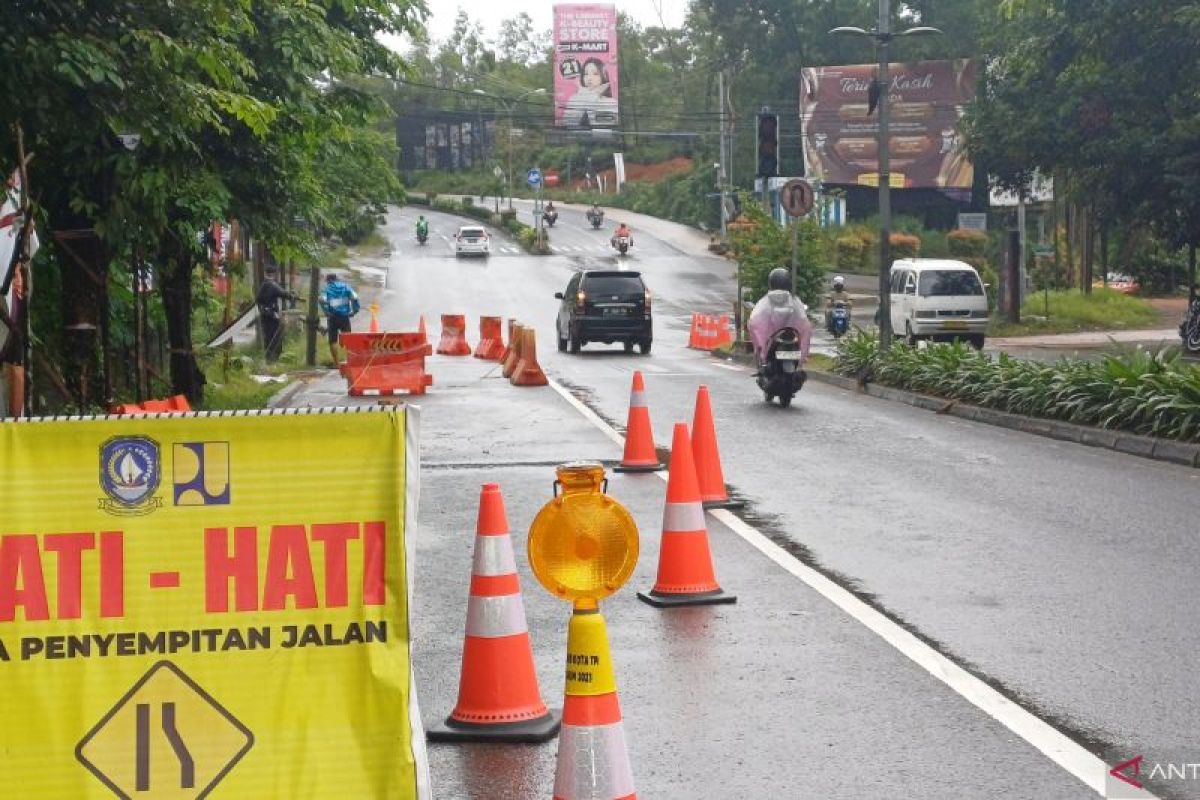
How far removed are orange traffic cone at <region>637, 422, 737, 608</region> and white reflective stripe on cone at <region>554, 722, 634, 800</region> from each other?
4127 mm

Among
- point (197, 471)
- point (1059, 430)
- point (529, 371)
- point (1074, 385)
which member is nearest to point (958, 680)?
point (197, 471)

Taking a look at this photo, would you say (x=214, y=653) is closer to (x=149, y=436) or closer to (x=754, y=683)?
(x=149, y=436)

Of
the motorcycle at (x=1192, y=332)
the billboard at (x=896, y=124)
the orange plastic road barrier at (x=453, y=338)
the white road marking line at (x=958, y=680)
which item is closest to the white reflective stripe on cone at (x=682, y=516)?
the white road marking line at (x=958, y=680)

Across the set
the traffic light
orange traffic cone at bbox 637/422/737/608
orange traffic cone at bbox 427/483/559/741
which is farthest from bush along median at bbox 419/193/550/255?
orange traffic cone at bbox 427/483/559/741

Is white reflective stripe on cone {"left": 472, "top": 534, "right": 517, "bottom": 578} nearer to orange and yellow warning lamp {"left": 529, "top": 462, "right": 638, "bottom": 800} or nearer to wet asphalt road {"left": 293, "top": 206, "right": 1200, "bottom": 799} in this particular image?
wet asphalt road {"left": 293, "top": 206, "right": 1200, "bottom": 799}

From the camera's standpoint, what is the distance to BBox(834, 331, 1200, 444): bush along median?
57.9 ft

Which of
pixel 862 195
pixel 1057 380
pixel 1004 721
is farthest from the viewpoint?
pixel 862 195

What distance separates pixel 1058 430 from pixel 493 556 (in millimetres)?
13762

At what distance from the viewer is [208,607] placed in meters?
5.25

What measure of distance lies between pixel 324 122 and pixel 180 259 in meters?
4.40

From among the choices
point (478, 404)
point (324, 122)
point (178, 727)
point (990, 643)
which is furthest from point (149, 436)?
point (478, 404)

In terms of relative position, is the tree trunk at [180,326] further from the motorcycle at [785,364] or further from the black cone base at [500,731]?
the black cone base at [500,731]

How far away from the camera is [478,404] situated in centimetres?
2392

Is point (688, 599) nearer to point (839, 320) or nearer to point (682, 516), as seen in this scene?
point (682, 516)
